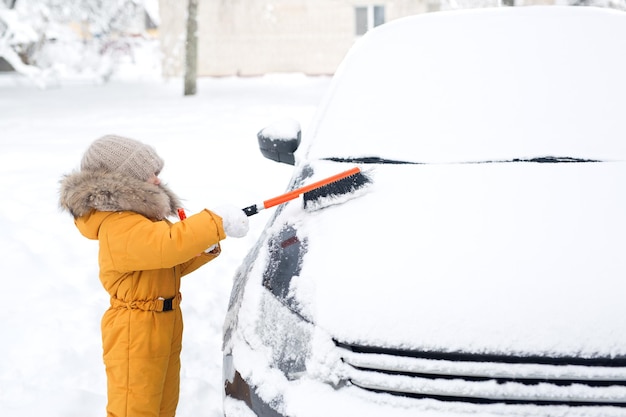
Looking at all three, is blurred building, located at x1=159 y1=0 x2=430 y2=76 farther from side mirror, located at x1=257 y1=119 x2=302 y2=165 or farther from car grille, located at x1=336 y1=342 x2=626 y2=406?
car grille, located at x1=336 y1=342 x2=626 y2=406

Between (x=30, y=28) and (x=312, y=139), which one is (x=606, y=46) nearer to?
(x=312, y=139)

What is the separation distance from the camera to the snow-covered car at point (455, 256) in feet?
5.20

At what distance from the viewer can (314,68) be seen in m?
26.9

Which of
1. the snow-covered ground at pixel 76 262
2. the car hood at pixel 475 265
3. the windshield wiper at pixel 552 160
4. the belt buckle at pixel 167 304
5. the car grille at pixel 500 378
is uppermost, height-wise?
the windshield wiper at pixel 552 160

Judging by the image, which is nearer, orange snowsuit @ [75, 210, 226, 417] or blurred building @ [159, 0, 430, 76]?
orange snowsuit @ [75, 210, 226, 417]

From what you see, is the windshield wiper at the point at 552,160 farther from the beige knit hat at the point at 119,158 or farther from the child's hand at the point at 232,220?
the beige knit hat at the point at 119,158

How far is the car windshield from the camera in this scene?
242 cm

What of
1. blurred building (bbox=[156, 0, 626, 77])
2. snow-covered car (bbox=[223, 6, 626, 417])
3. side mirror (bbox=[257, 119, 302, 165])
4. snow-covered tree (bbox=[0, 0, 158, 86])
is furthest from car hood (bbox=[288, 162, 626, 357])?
blurred building (bbox=[156, 0, 626, 77])

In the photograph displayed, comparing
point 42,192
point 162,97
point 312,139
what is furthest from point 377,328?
point 162,97

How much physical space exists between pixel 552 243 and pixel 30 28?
45.8 ft

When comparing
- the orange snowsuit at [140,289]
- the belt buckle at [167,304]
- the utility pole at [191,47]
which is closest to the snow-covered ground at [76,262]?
the orange snowsuit at [140,289]

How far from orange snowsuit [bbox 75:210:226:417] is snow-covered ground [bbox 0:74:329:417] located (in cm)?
62

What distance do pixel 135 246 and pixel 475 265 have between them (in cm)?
104

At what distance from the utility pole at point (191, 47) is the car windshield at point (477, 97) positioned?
14.0m
